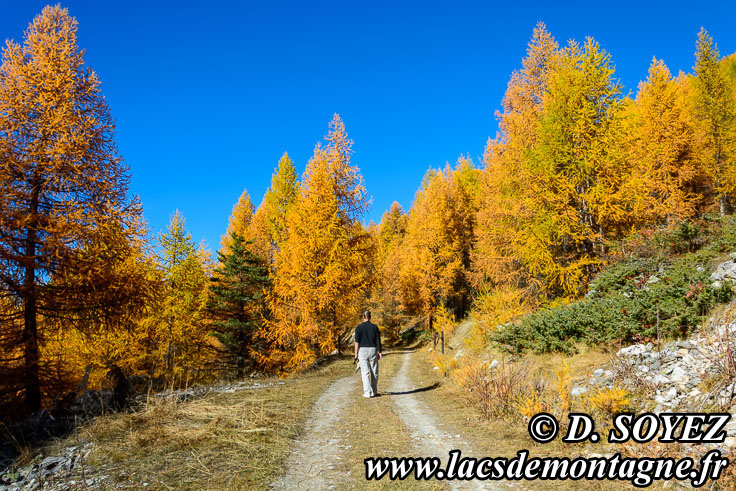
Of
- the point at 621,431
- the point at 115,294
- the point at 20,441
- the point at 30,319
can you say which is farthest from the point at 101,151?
the point at 621,431

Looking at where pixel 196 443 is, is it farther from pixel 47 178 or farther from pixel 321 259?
pixel 321 259

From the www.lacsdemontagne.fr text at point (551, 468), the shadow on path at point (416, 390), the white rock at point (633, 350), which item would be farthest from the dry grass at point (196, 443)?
the white rock at point (633, 350)

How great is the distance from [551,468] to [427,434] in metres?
2.18

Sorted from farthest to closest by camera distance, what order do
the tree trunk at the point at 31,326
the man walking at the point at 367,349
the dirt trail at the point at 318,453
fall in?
the man walking at the point at 367,349, the tree trunk at the point at 31,326, the dirt trail at the point at 318,453

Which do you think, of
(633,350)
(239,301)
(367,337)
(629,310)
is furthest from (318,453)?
(239,301)

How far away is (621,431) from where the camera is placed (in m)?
4.93

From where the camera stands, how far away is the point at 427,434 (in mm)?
6211

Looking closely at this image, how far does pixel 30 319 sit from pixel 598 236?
1744cm

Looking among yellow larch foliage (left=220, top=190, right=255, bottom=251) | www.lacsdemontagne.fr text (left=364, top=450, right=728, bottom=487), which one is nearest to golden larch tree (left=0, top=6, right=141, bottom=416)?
www.lacsdemontagne.fr text (left=364, top=450, right=728, bottom=487)

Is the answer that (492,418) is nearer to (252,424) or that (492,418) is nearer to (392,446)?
(392,446)

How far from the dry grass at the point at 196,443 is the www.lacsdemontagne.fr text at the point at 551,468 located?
173 centimetres

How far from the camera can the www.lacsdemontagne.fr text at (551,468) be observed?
371 cm

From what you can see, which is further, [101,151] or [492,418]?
[101,151]

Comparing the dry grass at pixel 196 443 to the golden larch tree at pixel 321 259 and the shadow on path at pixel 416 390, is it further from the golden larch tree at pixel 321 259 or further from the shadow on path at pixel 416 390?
the golden larch tree at pixel 321 259
